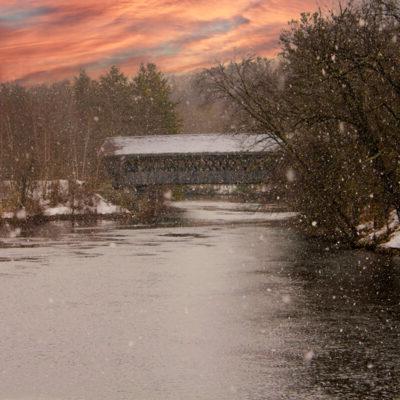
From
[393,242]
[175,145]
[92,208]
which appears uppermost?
[175,145]

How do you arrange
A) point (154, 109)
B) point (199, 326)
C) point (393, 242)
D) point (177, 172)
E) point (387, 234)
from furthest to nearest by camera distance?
point (154, 109) < point (177, 172) < point (387, 234) < point (393, 242) < point (199, 326)

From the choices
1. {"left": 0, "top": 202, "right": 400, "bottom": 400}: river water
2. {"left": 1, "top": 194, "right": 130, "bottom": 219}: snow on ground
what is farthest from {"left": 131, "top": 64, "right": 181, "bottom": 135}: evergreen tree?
{"left": 0, "top": 202, "right": 400, "bottom": 400}: river water

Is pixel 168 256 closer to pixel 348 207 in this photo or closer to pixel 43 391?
pixel 348 207

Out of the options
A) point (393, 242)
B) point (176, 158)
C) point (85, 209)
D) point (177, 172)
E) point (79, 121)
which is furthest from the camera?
point (79, 121)

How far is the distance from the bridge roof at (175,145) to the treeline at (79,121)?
7.97ft

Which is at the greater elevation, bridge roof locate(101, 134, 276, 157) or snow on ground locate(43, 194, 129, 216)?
bridge roof locate(101, 134, 276, 157)

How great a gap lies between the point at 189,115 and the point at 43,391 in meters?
157

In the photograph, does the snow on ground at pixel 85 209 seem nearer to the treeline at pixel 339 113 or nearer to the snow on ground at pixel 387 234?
the treeline at pixel 339 113

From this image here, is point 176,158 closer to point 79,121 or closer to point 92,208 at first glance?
point 92,208

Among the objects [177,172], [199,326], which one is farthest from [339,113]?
[177,172]

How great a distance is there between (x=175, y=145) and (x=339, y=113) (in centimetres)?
3527

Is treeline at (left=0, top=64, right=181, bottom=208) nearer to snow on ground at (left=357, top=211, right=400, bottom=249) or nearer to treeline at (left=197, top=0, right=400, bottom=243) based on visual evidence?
treeline at (left=197, top=0, right=400, bottom=243)

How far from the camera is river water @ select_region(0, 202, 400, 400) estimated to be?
794 centimetres

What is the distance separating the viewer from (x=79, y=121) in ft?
317
